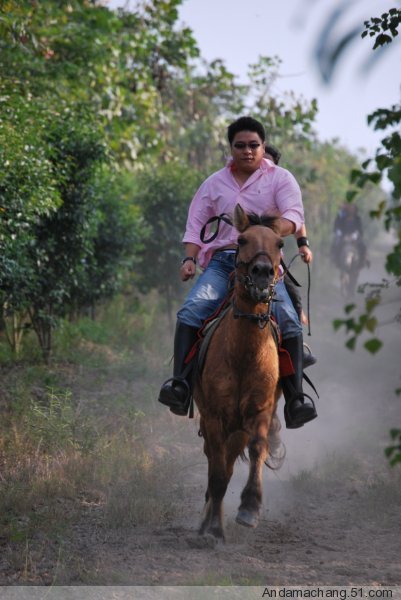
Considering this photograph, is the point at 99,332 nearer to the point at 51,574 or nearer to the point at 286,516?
the point at 286,516

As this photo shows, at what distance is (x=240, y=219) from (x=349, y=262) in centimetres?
1939

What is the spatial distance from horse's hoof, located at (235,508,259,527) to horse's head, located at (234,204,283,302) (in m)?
1.60

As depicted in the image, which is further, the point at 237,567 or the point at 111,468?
the point at 111,468

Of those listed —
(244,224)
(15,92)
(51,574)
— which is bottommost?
(51,574)

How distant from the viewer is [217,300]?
7.18 meters


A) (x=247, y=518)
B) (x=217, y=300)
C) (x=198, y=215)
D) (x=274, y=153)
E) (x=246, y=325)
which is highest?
(x=274, y=153)

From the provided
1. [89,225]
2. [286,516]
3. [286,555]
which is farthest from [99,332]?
[286,555]

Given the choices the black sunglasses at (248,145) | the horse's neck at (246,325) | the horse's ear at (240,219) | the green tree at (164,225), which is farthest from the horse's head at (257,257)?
the green tree at (164,225)

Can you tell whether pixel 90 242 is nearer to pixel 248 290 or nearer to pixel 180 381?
pixel 180 381

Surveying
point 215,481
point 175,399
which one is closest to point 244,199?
point 175,399

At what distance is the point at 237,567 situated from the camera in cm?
585

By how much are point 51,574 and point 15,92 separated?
759 cm

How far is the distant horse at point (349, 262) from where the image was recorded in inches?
989

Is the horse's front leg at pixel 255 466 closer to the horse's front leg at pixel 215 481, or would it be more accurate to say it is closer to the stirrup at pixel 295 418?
the horse's front leg at pixel 215 481
